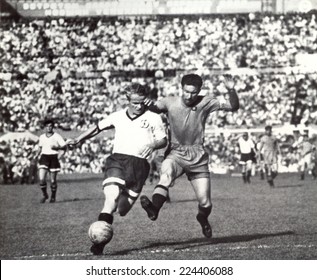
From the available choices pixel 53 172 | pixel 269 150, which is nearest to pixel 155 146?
pixel 53 172

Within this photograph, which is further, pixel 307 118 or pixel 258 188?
pixel 307 118

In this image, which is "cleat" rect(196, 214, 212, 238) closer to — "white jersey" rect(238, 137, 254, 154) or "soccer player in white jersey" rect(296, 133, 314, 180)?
"soccer player in white jersey" rect(296, 133, 314, 180)

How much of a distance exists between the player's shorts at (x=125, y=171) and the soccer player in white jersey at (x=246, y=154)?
9.02 m

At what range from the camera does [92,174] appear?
1705 centimetres

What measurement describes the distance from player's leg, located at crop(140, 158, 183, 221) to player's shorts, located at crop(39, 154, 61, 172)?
17.9 ft

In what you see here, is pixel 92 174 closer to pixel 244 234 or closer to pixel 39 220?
pixel 39 220

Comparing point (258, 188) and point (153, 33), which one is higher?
point (153, 33)

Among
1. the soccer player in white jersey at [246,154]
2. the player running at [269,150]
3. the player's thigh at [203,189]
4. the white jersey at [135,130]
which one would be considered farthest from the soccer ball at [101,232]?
the soccer player in white jersey at [246,154]

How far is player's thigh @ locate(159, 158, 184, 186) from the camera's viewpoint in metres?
8.33

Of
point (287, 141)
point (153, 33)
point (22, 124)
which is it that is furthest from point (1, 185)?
point (287, 141)

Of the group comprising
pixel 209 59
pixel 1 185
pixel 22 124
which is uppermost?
pixel 209 59

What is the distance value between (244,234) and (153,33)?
9.28m
